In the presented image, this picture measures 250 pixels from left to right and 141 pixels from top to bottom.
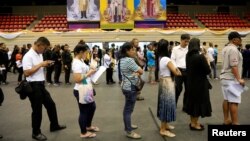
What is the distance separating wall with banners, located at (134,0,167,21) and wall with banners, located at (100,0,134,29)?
0.50 m

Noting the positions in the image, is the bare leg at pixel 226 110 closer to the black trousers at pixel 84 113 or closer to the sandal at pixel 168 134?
the sandal at pixel 168 134

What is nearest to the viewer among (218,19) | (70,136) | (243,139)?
(243,139)

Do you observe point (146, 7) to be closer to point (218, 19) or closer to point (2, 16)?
point (218, 19)

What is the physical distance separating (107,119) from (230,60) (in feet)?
8.34

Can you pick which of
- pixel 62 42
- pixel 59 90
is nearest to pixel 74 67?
pixel 59 90

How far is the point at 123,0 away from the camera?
67.5 ft

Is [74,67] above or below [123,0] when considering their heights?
below

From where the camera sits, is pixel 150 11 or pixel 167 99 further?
pixel 150 11

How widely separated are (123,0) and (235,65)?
16.5m

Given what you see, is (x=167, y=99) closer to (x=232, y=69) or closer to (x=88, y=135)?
(x=232, y=69)

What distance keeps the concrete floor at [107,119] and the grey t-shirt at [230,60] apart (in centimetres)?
98

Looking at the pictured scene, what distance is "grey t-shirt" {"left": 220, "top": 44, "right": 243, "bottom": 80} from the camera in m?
4.78

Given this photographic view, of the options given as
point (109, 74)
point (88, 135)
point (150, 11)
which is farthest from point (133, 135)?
point (150, 11)

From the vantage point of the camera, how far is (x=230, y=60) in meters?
4.82
